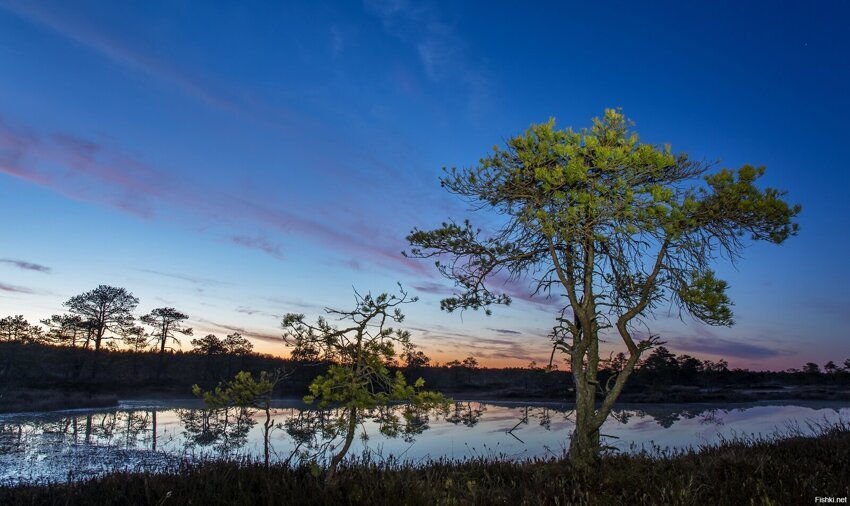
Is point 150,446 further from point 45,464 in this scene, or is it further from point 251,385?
point 251,385

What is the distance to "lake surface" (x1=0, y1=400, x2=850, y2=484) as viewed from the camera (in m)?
14.4

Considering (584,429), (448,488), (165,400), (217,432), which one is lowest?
(217,432)

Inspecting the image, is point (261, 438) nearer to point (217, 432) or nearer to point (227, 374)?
point (217, 432)

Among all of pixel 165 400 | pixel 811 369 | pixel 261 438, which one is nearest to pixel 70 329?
pixel 165 400

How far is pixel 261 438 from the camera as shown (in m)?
21.4

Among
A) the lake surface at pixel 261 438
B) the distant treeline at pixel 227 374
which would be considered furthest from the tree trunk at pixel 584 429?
the distant treeline at pixel 227 374

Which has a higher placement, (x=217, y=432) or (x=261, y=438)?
(x=217, y=432)

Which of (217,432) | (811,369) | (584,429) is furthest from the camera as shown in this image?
(811,369)

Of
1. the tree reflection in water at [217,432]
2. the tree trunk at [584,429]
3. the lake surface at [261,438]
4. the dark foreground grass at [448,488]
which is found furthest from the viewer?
the tree reflection in water at [217,432]

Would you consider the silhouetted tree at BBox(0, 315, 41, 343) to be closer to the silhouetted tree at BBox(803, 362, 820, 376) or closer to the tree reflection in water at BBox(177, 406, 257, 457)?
the tree reflection in water at BBox(177, 406, 257, 457)

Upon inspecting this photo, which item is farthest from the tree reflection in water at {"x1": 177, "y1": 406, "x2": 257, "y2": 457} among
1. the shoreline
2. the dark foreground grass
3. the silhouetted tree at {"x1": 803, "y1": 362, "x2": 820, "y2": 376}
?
the silhouetted tree at {"x1": 803, "y1": 362, "x2": 820, "y2": 376}

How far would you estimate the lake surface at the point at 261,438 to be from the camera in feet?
47.3

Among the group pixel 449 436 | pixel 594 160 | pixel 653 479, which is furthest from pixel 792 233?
pixel 449 436

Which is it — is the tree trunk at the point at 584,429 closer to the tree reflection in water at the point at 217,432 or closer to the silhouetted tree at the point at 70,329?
the tree reflection in water at the point at 217,432
